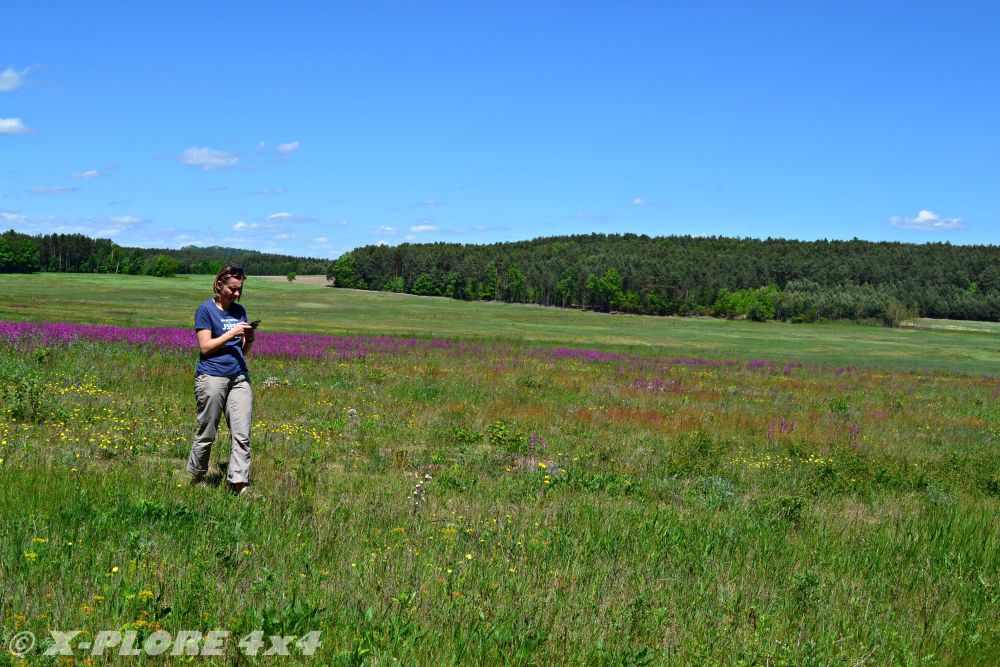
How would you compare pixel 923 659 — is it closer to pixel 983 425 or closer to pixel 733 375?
pixel 983 425

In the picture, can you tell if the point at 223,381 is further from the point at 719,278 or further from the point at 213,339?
the point at 719,278

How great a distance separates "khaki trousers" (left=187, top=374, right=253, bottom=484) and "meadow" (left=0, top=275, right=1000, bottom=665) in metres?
0.35

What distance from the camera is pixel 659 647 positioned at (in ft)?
14.1

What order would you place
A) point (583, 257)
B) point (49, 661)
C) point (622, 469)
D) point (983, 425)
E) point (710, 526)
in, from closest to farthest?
point (49, 661) < point (710, 526) < point (622, 469) < point (983, 425) < point (583, 257)

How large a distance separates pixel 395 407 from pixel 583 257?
157694mm

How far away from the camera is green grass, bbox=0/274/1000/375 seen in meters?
53.2

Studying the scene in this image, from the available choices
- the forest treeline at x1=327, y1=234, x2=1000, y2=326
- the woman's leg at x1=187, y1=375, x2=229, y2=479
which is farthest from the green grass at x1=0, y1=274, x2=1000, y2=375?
the woman's leg at x1=187, y1=375, x2=229, y2=479

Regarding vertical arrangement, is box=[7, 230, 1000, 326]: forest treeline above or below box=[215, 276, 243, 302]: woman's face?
above

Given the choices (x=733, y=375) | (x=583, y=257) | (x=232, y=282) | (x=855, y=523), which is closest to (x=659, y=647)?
(x=855, y=523)

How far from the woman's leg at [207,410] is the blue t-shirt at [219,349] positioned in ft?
0.32

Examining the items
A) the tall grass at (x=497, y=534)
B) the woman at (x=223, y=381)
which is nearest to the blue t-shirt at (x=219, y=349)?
the woman at (x=223, y=381)

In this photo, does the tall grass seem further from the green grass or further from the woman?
the green grass

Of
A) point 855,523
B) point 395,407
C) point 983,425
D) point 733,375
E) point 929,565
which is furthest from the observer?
point 733,375

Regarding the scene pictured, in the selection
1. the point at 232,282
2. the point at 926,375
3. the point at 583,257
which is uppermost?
the point at 583,257
